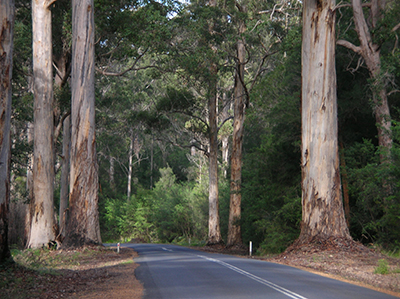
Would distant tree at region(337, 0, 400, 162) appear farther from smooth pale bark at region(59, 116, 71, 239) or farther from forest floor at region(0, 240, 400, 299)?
smooth pale bark at region(59, 116, 71, 239)

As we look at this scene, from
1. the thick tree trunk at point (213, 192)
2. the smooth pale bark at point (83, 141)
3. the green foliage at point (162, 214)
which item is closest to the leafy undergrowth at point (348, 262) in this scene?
the smooth pale bark at point (83, 141)

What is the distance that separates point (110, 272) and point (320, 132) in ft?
26.3

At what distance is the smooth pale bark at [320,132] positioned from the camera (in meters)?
14.2

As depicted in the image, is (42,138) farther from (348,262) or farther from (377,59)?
(377,59)

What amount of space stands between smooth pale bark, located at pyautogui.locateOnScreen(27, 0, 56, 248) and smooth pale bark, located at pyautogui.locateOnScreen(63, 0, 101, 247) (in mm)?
1790

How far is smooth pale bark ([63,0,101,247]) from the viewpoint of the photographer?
16469 millimetres

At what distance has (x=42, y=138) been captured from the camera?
18062mm

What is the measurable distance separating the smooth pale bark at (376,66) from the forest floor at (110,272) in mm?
5655

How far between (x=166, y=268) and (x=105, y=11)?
1479 cm

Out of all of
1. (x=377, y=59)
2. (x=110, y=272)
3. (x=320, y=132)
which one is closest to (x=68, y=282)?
(x=110, y=272)

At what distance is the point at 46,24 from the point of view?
62.0 ft

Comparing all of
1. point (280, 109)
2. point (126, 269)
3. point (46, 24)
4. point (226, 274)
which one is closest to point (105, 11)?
point (46, 24)

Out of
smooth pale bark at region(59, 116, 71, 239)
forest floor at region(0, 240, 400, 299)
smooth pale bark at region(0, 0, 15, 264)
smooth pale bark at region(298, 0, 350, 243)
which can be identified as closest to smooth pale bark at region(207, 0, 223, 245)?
smooth pale bark at region(59, 116, 71, 239)

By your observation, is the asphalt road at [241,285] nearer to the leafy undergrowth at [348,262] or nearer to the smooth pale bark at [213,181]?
the leafy undergrowth at [348,262]
